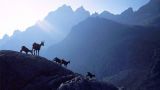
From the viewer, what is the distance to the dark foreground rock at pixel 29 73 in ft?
182

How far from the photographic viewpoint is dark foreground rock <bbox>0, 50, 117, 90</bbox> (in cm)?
5547

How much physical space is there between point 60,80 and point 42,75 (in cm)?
632

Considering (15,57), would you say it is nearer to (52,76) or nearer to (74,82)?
(52,76)

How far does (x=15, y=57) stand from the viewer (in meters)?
62.7

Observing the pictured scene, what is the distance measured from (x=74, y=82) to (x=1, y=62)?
19354mm

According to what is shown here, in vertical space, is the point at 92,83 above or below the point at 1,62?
below

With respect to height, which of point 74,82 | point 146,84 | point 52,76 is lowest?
point 74,82

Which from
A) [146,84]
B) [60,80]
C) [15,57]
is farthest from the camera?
[146,84]

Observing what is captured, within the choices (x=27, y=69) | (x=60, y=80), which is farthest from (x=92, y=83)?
(x=27, y=69)

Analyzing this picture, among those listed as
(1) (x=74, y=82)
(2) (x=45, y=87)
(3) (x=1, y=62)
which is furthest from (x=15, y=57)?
(1) (x=74, y=82)

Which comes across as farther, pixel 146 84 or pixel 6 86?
pixel 146 84

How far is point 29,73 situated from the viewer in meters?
59.4

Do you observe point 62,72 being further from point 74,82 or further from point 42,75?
point 74,82

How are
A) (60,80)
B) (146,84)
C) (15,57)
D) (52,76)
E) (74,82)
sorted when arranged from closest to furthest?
(74,82) < (60,80) < (52,76) < (15,57) < (146,84)
